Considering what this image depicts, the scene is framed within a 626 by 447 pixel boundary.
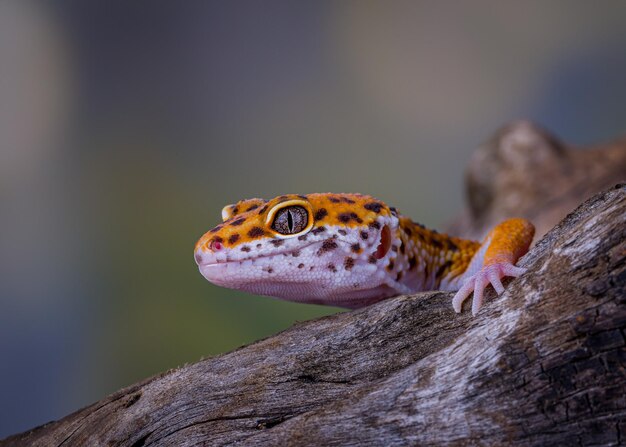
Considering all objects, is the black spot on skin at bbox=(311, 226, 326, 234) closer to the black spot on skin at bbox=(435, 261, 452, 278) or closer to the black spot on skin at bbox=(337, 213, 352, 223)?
the black spot on skin at bbox=(337, 213, 352, 223)

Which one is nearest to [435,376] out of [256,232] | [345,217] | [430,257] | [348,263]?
[348,263]

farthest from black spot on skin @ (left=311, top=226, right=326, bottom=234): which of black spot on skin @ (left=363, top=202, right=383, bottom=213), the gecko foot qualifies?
the gecko foot

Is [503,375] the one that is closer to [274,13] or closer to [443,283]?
[443,283]

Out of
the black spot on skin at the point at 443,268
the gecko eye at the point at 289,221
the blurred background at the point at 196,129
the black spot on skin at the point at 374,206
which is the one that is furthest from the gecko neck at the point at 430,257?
the blurred background at the point at 196,129

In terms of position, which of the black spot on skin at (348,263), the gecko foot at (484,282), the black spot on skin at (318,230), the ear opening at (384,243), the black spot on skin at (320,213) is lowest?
the gecko foot at (484,282)

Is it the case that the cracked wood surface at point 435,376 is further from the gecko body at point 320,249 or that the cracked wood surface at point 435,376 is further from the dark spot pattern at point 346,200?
the dark spot pattern at point 346,200

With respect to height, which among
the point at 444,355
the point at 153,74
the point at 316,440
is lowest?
the point at 316,440

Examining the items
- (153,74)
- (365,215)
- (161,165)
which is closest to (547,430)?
(365,215)
